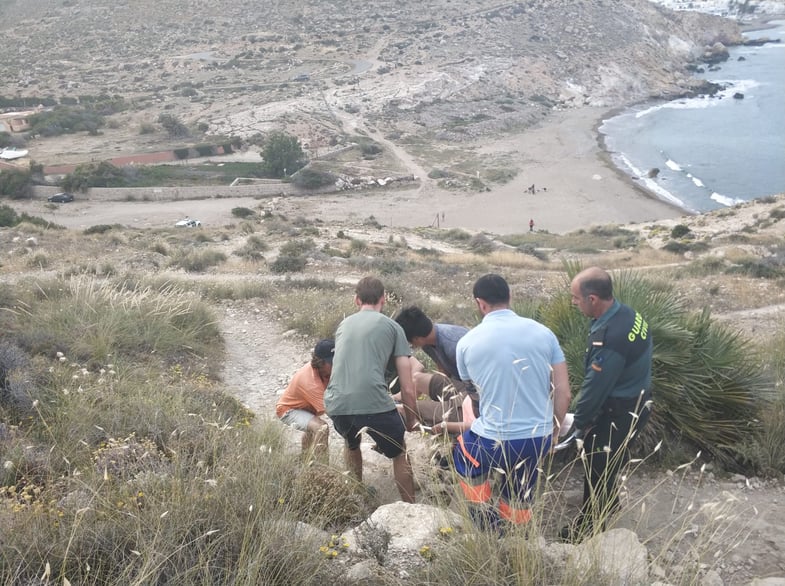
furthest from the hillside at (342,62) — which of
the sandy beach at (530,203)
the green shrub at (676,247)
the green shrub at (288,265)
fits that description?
the green shrub at (288,265)

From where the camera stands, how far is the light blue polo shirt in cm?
326

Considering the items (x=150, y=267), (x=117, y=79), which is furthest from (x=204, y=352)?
(x=117, y=79)

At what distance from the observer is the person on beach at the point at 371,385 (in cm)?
393

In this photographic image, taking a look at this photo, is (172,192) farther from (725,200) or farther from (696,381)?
(696,381)

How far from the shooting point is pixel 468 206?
141 ft

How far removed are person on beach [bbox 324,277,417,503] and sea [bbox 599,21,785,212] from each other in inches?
1620

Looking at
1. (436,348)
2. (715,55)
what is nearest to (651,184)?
(436,348)

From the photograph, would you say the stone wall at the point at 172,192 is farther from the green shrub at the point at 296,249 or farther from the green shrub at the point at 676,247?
the green shrub at the point at 676,247

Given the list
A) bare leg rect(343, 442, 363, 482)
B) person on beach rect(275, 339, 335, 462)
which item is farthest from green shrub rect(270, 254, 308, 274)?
bare leg rect(343, 442, 363, 482)

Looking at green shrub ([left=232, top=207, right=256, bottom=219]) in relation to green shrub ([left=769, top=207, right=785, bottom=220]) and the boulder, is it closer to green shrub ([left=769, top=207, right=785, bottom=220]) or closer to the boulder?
green shrub ([left=769, top=207, right=785, bottom=220])

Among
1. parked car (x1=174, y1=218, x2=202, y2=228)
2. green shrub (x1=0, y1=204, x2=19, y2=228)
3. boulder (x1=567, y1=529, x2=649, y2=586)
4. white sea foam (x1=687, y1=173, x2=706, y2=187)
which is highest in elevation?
boulder (x1=567, y1=529, x2=649, y2=586)

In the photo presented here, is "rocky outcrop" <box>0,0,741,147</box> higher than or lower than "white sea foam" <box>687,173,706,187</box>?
higher

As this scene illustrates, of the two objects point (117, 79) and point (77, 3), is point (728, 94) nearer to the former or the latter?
point (117, 79)

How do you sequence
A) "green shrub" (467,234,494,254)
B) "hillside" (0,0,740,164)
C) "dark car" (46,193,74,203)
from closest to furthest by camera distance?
1. "green shrub" (467,234,494,254)
2. "dark car" (46,193,74,203)
3. "hillside" (0,0,740,164)
